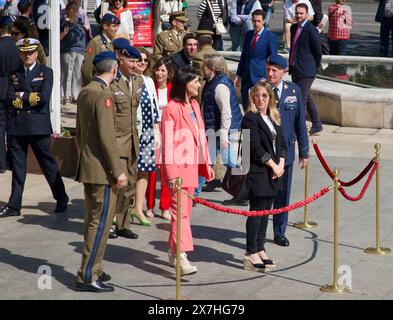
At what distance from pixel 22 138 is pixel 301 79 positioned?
214 inches

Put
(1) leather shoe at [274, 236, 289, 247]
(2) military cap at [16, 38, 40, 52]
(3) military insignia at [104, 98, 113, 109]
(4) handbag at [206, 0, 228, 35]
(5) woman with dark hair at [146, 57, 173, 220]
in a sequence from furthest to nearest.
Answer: (4) handbag at [206, 0, 228, 35] < (5) woman with dark hair at [146, 57, 173, 220] < (2) military cap at [16, 38, 40, 52] < (1) leather shoe at [274, 236, 289, 247] < (3) military insignia at [104, 98, 113, 109]

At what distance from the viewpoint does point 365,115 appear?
17797 millimetres

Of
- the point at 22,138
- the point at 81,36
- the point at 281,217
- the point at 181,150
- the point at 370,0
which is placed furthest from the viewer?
the point at 370,0

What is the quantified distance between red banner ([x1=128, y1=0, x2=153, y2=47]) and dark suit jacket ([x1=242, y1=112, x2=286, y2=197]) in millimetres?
8870

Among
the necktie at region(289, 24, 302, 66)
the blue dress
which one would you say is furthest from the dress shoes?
the necktie at region(289, 24, 302, 66)

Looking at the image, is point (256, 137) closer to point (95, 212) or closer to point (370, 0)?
point (95, 212)

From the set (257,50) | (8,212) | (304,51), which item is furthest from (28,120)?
(304,51)

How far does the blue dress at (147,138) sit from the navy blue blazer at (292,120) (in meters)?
1.46

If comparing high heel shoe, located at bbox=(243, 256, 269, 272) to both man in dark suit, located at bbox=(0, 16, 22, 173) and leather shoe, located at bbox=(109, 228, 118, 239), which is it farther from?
man in dark suit, located at bbox=(0, 16, 22, 173)

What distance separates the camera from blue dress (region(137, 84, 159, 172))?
1223 cm

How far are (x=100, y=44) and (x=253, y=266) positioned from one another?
389 centimetres

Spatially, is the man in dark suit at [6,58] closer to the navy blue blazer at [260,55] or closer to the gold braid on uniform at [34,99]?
the gold braid on uniform at [34,99]

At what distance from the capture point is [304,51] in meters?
16.8
